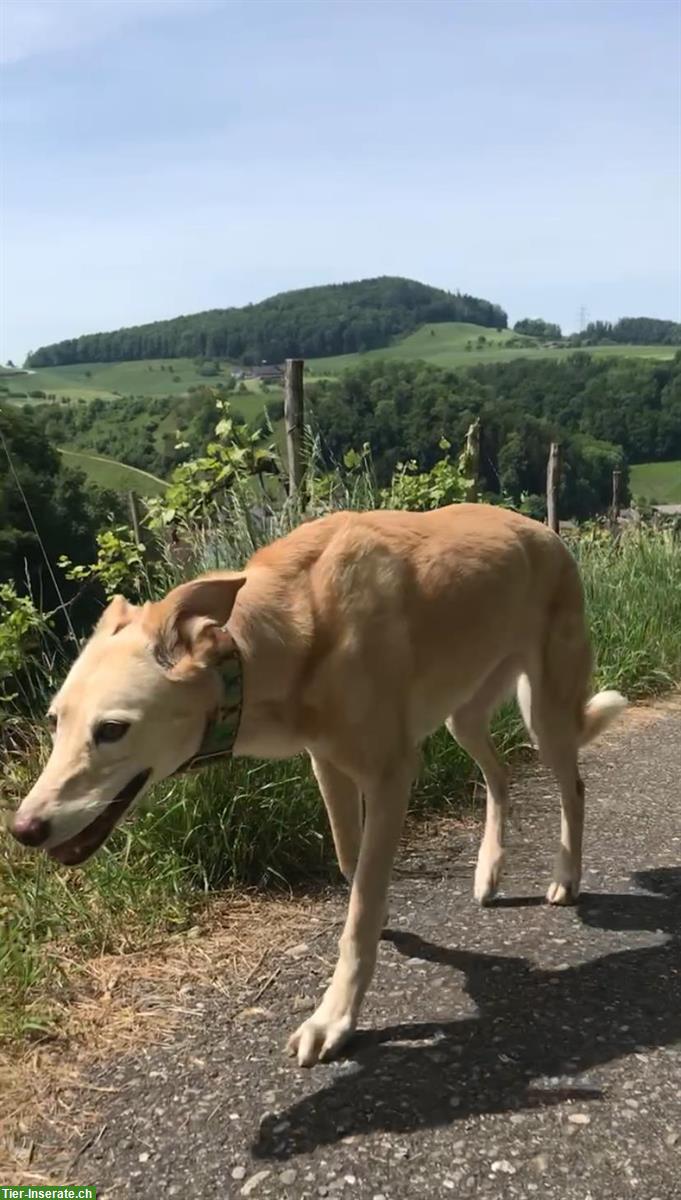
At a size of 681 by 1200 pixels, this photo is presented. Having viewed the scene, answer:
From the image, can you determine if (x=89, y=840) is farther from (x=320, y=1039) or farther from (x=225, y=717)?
(x=320, y=1039)

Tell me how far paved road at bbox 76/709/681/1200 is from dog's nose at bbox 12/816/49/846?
0.89 meters

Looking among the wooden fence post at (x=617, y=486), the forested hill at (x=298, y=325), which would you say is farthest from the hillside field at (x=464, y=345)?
the wooden fence post at (x=617, y=486)

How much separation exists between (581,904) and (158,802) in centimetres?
178

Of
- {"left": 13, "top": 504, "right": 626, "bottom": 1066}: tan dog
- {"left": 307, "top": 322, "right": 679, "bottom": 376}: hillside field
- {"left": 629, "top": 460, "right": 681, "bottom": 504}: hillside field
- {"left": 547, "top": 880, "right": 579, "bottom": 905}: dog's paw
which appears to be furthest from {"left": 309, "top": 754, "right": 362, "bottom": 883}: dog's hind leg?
{"left": 307, "top": 322, "right": 679, "bottom": 376}: hillside field

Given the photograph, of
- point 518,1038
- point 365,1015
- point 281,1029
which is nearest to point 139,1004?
point 281,1029

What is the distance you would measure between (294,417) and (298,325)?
61218 millimetres

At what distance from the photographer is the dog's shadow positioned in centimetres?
276

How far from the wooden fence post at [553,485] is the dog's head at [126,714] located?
9202 mm

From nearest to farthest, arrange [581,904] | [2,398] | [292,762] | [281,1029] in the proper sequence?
[281,1029] → [581,904] → [292,762] → [2,398]

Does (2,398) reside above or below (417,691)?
above

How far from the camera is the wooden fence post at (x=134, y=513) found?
18.7 ft

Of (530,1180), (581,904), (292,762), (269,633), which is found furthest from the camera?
(292,762)

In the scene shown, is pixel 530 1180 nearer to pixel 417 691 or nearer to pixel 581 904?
pixel 417 691

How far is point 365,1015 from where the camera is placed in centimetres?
328
